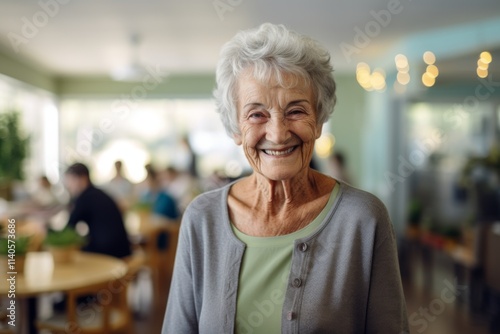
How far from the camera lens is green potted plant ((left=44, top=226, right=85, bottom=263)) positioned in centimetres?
342

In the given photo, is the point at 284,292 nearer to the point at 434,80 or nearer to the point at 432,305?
the point at 432,305

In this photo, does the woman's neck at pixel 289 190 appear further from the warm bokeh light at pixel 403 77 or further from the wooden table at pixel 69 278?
the warm bokeh light at pixel 403 77

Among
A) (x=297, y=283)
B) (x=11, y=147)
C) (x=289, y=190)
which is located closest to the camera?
(x=297, y=283)

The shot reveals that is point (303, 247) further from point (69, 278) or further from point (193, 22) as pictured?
point (193, 22)

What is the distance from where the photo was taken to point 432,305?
18.0 ft

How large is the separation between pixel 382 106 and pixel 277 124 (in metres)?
7.91

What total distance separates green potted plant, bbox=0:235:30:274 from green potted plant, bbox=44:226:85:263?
26 cm

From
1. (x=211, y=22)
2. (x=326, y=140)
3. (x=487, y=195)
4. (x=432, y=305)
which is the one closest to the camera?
(x=432, y=305)

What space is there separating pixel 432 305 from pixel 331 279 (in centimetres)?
465

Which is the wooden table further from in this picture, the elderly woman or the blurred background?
the elderly woman

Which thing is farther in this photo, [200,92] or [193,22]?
[200,92]

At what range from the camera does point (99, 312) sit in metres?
3.55

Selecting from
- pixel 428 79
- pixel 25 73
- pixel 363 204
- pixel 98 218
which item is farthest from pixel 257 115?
pixel 25 73

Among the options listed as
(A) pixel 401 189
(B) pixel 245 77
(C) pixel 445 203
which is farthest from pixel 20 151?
(B) pixel 245 77
